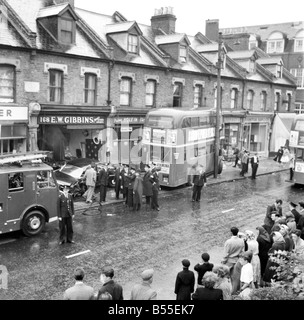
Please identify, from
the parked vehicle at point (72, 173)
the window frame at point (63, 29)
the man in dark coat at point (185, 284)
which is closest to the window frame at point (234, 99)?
the window frame at point (63, 29)

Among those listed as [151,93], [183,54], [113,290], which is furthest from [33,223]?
[183,54]

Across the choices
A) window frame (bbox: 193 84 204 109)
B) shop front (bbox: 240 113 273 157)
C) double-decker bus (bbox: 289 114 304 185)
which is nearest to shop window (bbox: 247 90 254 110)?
shop front (bbox: 240 113 273 157)

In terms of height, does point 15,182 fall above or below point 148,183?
above

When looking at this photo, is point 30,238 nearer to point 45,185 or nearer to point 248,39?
point 45,185

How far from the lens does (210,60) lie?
35.3 meters

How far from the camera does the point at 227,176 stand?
27.4m

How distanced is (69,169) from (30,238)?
7022mm

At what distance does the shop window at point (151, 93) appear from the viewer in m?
28.4

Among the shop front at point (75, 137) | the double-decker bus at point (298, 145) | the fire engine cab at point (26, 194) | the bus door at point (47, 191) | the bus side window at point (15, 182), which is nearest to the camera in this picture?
the fire engine cab at point (26, 194)

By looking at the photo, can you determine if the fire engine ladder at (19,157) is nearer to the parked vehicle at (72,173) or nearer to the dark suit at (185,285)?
the parked vehicle at (72,173)

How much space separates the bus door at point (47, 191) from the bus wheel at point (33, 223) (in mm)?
371

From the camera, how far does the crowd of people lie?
6.63m

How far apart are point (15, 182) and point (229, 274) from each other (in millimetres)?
7938

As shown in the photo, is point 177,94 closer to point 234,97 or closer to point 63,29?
point 234,97
